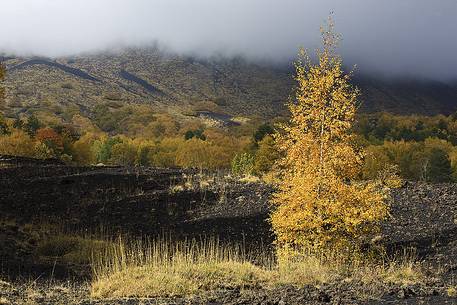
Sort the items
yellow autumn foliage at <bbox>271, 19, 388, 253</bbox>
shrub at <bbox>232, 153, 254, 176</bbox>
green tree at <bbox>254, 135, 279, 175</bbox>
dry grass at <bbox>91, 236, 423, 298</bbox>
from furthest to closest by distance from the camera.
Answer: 1. green tree at <bbox>254, 135, 279, 175</bbox>
2. shrub at <bbox>232, 153, 254, 176</bbox>
3. yellow autumn foliage at <bbox>271, 19, 388, 253</bbox>
4. dry grass at <bbox>91, 236, 423, 298</bbox>

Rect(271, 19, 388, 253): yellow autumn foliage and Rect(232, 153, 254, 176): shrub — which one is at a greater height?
Rect(271, 19, 388, 253): yellow autumn foliage

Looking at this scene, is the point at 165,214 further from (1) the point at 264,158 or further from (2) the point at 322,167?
(1) the point at 264,158

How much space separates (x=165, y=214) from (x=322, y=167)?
32.7 feet

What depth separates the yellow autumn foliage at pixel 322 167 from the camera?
13.4 metres

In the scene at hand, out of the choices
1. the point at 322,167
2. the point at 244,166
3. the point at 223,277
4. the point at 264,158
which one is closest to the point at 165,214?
the point at 322,167

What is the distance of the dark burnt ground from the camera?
13930 mm

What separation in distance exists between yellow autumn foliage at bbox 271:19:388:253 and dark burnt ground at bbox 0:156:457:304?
8.10 feet

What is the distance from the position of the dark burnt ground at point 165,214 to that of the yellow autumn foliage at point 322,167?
2468 millimetres

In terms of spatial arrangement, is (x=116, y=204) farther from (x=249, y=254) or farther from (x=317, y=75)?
(x=317, y=75)

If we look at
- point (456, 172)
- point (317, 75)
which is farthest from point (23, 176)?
point (456, 172)

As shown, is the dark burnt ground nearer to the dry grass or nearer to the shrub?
the dry grass

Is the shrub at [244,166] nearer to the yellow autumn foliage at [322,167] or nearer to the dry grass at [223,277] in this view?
the yellow autumn foliage at [322,167]

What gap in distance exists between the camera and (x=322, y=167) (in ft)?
45.4

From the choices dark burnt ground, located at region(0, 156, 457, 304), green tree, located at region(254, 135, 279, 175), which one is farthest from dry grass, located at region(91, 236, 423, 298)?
→ green tree, located at region(254, 135, 279, 175)
